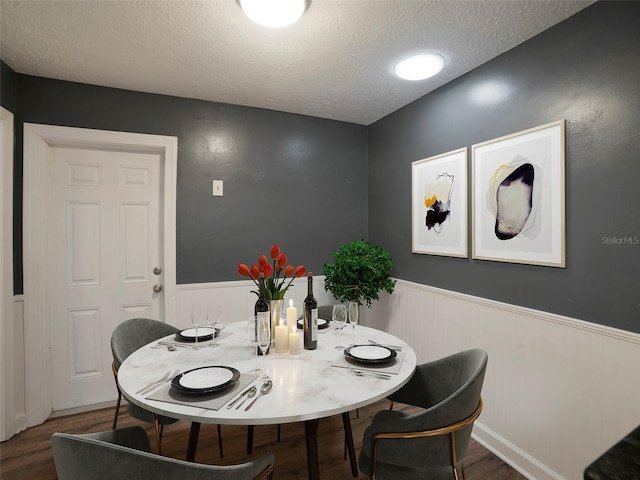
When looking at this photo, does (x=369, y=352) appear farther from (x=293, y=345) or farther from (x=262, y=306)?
(x=262, y=306)

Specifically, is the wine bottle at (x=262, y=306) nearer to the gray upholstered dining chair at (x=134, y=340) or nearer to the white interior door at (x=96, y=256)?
the gray upholstered dining chair at (x=134, y=340)

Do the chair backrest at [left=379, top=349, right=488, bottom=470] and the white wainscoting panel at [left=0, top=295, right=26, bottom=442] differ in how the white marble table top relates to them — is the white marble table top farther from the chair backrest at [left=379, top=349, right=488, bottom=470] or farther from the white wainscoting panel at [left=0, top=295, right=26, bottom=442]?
the white wainscoting panel at [left=0, top=295, right=26, bottom=442]

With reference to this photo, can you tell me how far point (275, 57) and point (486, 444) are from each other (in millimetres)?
2954

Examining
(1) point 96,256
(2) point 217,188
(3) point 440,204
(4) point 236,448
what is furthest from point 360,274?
(1) point 96,256

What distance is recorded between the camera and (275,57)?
2.22 meters

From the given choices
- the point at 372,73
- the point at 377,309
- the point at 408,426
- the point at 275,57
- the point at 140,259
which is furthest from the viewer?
the point at 377,309

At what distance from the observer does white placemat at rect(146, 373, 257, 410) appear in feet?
3.82

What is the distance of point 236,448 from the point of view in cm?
220

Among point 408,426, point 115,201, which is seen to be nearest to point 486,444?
point 408,426

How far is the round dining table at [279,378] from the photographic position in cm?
113

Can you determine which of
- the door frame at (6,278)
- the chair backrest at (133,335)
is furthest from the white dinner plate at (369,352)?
the door frame at (6,278)

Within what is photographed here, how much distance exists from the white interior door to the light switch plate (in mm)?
469

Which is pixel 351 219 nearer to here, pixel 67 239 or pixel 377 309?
pixel 377 309

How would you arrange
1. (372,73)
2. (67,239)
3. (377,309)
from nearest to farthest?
(372,73) → (67,239) → (377,309)
